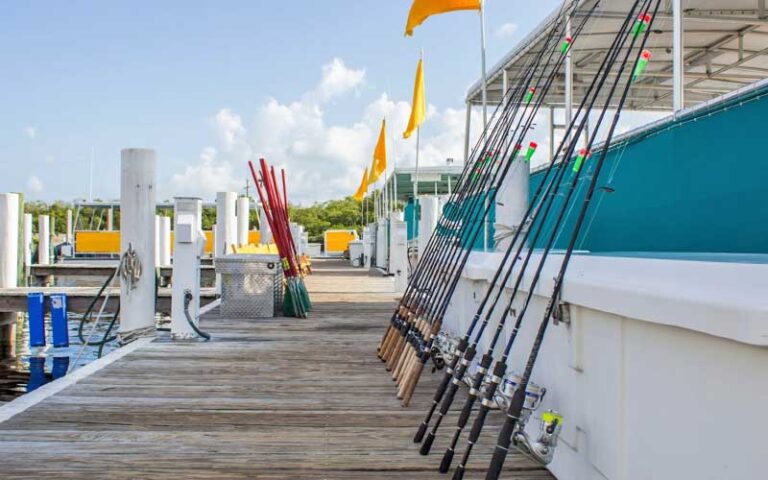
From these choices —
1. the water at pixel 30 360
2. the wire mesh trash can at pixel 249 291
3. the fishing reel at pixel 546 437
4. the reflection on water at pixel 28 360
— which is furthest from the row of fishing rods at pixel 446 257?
the reflection on water at pixel 28 360

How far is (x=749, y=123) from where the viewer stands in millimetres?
3211

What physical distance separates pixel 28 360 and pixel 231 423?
7.65 m

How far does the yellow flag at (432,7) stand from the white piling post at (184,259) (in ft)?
12.2

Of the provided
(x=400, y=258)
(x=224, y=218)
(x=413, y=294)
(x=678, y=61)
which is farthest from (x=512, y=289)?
(x=400, y=258)

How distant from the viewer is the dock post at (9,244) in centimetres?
1130

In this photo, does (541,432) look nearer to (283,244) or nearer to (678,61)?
(678,61)

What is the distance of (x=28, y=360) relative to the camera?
983 centimetres

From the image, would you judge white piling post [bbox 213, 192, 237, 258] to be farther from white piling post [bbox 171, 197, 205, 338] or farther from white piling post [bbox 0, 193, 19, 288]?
white piling post [bbox 171, 197, 205, 338]

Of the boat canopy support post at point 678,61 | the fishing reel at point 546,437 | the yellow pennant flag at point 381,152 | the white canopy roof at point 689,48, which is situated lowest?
the fishing reel at point 546,437

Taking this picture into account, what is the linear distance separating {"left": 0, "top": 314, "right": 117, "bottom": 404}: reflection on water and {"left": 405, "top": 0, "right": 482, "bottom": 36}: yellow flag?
5415mm

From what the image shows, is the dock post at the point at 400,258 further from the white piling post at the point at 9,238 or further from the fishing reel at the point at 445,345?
the fishing reel at the point at 445,345

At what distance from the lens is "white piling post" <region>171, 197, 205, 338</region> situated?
6230mm

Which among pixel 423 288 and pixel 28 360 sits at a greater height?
pixel 423 288

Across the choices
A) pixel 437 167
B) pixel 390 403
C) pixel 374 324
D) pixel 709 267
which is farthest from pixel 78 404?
pixel 437 167
